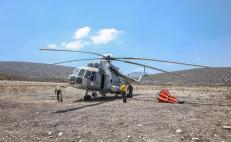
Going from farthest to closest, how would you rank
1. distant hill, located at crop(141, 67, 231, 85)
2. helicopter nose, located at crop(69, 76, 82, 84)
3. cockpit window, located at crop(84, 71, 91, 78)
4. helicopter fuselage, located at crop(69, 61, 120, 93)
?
distant hill, located at crop(141, 67, 231, 85) → cockpit window, located at crop(84, 71, 91, 78) → helicopter fuselage, located at crop(69, 61, 120, 93) → helicopter nose, located at crop(69, 76, 82, 84)

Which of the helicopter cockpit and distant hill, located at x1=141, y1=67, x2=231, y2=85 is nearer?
the helicopter cockpit

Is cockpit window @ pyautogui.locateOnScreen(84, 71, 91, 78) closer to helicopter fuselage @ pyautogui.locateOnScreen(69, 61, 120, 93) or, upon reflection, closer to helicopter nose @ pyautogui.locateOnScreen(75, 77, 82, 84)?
helicopter fuselage @ pyautogui.locateOnScreen(69, 61, 120, 93)

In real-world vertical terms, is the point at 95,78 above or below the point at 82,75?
below

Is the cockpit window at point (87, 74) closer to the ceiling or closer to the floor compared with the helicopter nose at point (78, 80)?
closer to the ceiling

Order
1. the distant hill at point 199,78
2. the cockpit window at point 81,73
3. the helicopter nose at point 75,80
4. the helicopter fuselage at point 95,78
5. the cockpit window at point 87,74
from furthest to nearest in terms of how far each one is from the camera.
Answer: the distant hill at point 199,78 < the cockpit window at point 87,74 < the cockpit window at point 81,73 < the helicopter fuselage at point 95,78 < the helicopter nose at point 75,80

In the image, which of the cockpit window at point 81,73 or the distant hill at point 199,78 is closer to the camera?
the cockpit window at point 81,73

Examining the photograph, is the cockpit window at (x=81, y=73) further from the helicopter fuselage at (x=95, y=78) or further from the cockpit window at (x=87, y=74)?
the cockpit window at (x=87, y=74)

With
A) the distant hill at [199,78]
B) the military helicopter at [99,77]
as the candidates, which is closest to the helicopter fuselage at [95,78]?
the military helicopter at [99,77]

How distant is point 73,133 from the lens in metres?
14.2

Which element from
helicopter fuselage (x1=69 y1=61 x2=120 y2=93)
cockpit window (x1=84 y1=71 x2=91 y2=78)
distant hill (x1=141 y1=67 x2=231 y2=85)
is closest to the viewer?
helicopter fuselage (x1=69 y1=61 x2=120 y2=93)

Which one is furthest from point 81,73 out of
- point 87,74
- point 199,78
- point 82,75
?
point 199,78

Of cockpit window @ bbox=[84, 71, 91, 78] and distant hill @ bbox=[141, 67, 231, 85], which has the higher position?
distant hill @ bbox=[141, 67, 231, 85]

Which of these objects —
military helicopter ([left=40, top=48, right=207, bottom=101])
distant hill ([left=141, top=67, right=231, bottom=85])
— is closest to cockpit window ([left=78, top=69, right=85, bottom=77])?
military helicopter ([left=40, top=48, right=207, bottom=101])

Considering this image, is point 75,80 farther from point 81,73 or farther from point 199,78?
point 199,78
